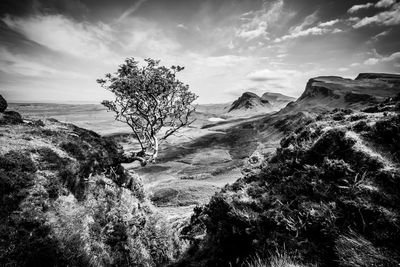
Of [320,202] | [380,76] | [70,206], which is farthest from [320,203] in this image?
[380,76]

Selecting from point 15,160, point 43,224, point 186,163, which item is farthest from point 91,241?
point 186,163

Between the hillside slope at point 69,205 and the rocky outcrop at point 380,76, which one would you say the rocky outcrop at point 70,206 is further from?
the rocky outcrop at point 380,76

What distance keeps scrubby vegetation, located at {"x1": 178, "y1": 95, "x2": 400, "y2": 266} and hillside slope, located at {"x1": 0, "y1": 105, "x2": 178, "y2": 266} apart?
2743 mm

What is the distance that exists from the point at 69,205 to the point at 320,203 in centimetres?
842

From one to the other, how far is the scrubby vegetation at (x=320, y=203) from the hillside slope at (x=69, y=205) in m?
2.74

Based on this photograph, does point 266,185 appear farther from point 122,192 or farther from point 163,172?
point 163,172

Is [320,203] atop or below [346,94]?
below

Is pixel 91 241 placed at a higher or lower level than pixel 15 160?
lower

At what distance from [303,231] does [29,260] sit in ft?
24.5

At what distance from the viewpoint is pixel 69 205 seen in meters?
7.70

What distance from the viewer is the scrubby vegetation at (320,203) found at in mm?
4906

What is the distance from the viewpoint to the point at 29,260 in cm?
554

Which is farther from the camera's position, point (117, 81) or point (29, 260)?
point (117, 81)

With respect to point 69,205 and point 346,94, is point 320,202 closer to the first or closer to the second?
point 69,205
